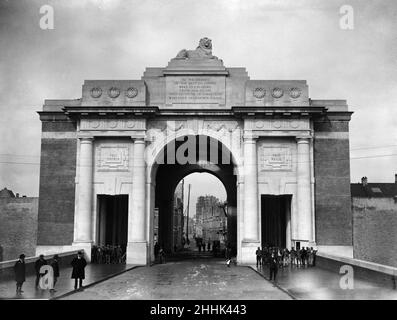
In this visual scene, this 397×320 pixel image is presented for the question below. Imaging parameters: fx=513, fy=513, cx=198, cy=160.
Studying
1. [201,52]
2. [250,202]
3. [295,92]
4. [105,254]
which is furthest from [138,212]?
[295,92]

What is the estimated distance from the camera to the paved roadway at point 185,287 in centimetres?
1677

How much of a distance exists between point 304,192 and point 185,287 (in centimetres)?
1441

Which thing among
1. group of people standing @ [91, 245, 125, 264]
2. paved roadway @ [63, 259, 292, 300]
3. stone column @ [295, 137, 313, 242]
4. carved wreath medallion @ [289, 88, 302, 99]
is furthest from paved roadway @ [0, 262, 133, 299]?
carved wreath medallion @ [289, 88, 302, 99]

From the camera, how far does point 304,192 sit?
104 ft

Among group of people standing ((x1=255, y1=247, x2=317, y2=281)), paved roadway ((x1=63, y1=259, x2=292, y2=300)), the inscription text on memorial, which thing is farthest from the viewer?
the inscription text on memorial

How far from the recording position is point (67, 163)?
109ft

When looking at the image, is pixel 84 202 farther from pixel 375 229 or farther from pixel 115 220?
pixel 375 229

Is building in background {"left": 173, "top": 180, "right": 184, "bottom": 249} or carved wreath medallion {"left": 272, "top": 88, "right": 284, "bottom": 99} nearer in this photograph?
carved wreath medallion {"left": 272, "top": 88, "right": 284, "bottom": 99}

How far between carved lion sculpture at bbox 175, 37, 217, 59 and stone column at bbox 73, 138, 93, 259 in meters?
8.16

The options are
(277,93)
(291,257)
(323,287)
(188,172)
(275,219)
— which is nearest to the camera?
(323,287)

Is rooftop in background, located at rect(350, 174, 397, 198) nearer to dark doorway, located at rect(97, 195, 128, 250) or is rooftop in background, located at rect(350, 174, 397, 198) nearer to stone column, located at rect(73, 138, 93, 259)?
dark doorway, located at rect(97, 195, 128, 250)

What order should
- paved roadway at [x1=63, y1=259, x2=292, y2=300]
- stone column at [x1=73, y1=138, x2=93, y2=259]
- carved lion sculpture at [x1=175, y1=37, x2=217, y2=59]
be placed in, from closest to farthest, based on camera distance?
1. paved roadway at [x1=63, y1=259, x2=292, y2=300]
2. stone column at [x1=73, y1=138, x2=93, y2=259]
3. carved lion sculpture at [x1=175, y1=37, x2=217, y2=59]

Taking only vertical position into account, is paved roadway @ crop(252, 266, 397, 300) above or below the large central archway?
below

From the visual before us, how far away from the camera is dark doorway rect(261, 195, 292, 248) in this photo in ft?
119
